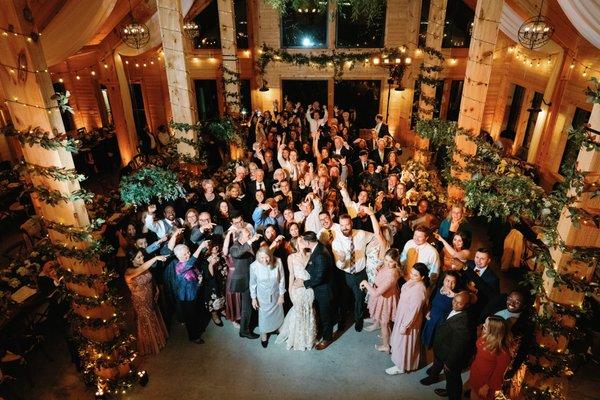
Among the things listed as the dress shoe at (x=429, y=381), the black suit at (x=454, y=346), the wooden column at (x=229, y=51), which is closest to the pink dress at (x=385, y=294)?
the black suit at (x=454, y=346)

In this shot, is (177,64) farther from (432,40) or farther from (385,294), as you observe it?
(432,40)

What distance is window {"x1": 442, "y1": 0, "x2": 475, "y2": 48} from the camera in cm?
1180

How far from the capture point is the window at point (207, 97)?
13281mm

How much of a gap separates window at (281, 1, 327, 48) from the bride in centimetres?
962

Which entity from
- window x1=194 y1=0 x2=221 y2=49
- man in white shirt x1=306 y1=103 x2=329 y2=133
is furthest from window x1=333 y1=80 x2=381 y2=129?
Result: window x1=194 y1=0 x2=221 y2=49

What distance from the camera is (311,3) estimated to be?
3.45 meters

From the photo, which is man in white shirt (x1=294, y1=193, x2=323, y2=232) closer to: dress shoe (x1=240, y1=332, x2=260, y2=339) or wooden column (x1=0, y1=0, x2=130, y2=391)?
dress shoe (x1=240, y1=332, x2=260, y2=339)

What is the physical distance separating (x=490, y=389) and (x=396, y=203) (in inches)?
106

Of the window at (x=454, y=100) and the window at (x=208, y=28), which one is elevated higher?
the window at (x=208, y=28)

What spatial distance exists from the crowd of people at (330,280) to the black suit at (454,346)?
1 cm

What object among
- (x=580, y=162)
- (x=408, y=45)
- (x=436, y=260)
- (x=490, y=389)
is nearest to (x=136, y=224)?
(x=436, y=260)

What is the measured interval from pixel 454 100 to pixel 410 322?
10659 millimetres

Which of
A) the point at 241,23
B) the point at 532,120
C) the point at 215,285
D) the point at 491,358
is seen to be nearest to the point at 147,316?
the point at 215,285

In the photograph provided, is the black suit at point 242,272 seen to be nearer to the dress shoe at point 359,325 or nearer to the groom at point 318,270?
the groom at point 318,270
